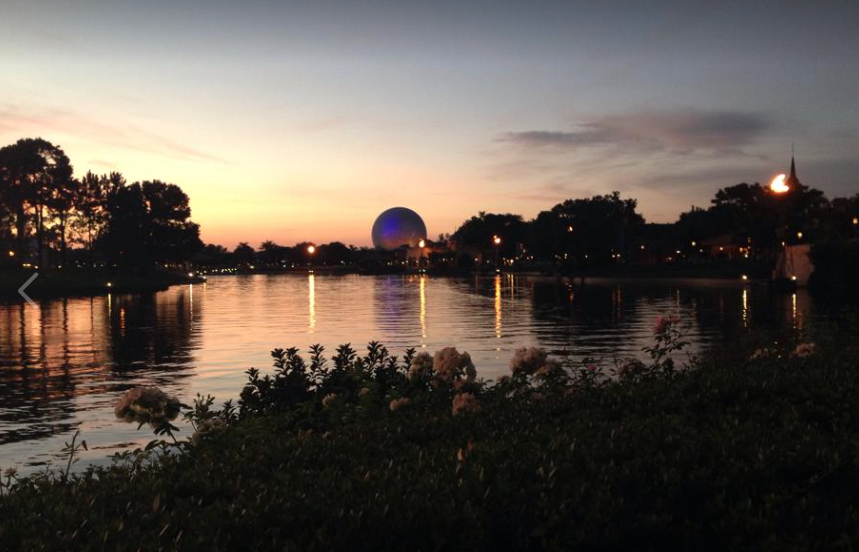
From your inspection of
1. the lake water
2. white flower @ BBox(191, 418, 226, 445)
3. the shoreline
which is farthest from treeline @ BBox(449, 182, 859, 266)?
white flower @ BBox(191, 418, 226, 445)

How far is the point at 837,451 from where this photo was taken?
263 inches

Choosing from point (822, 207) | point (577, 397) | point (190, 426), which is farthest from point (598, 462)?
point (822, 207)

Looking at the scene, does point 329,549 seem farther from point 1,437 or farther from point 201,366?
point 201,366

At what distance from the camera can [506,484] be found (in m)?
5.75

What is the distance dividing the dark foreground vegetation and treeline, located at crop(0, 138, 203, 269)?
10625 centimetres

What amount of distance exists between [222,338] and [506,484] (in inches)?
1149

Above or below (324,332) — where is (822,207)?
above

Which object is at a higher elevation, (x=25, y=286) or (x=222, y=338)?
(x=25, y=286)

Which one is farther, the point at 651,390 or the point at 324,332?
the point at 324,332

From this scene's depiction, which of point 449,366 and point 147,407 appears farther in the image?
point 449,366

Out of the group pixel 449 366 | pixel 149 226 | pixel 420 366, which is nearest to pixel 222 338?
pixel 420 366

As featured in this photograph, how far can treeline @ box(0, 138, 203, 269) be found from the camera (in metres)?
110

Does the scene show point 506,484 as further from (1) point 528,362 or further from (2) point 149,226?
(2) point 149,226

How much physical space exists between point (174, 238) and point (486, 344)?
371 ft
